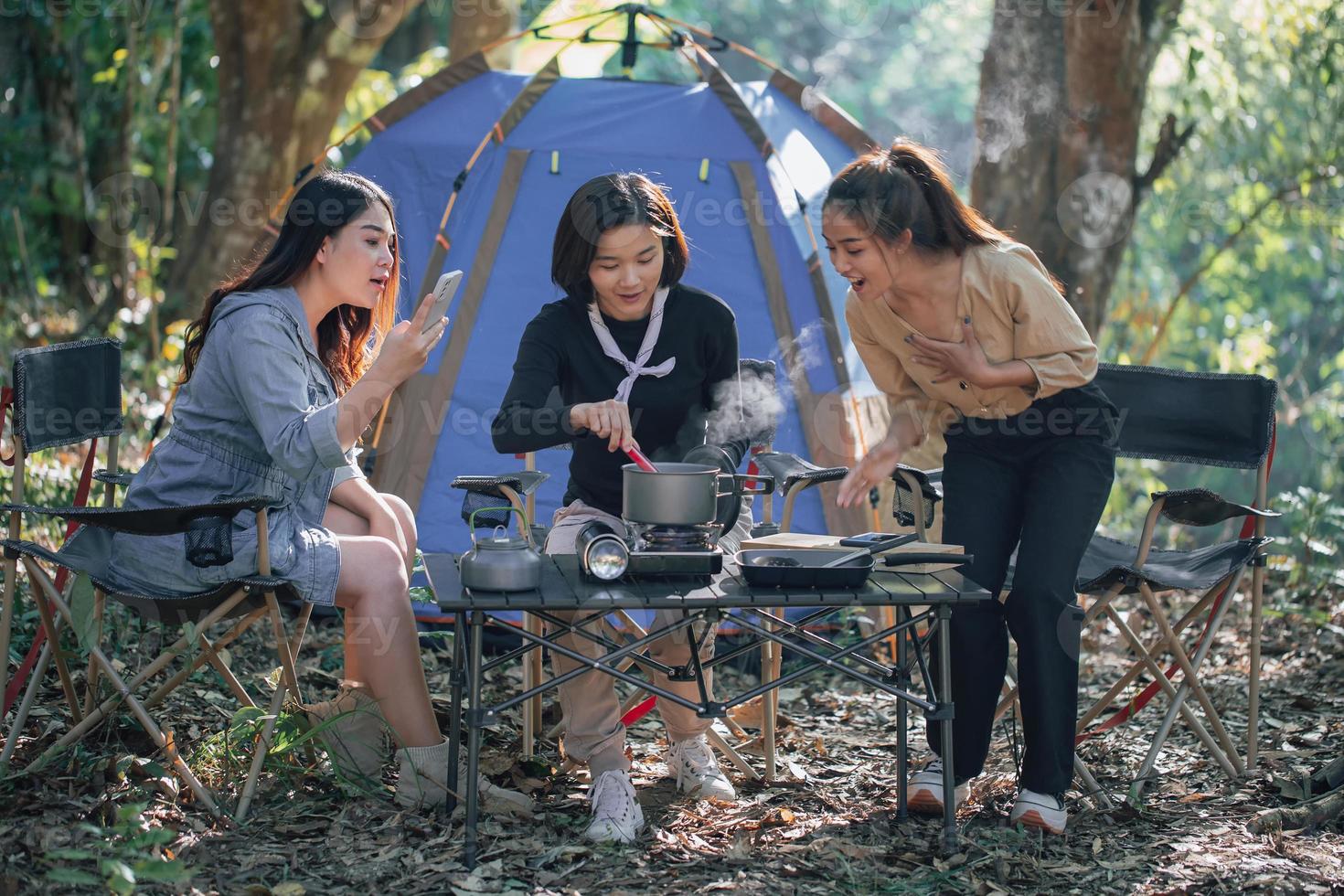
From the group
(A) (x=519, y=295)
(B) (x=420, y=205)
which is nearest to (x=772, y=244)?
(A) (x=519, y=295)

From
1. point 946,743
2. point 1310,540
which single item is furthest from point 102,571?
point 1310,540

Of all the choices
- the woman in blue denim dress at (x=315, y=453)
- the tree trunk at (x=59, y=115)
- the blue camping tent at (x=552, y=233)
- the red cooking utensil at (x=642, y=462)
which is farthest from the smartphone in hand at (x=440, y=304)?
the tree trunk at (x=59, y=115)

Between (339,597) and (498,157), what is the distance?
200 cm

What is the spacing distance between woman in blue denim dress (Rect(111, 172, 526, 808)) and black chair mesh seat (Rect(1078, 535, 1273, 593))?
1401 mm

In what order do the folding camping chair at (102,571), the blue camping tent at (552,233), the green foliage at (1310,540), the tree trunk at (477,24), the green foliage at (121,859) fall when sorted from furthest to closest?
1. the tree trunk at (477,24)
2. the green foliage at (1310,540)
3. the blue camping tent at (552,233)
4. the folding camping chair at (102,571)
5. the green foliage at (121,859)

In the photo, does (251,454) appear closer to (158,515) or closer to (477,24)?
(158,515)

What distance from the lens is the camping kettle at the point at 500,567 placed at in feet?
7.55

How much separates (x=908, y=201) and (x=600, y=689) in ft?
3.77

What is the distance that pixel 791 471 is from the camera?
3.11 meters

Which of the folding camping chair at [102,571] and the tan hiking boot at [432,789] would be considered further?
the tan hiking boot at [432,789]

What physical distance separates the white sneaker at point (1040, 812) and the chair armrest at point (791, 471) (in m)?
0.80

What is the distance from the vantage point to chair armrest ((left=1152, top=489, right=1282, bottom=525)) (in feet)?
9.71

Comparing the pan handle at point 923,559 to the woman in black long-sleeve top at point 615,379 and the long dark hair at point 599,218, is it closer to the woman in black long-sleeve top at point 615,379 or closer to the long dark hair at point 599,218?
the woman in black long-sleeve top at point 615,379

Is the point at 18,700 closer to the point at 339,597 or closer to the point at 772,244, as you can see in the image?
the point at 339,597
